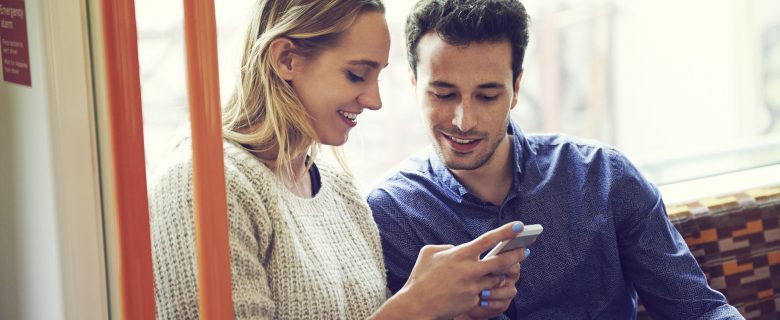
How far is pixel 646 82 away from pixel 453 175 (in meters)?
1.62

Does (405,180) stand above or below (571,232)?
above

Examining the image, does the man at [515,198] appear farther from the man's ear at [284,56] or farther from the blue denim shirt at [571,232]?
the man's ear at [284,56]

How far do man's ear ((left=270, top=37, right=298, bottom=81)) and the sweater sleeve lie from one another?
199 millimetres

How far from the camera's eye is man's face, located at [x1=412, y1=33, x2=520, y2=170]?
1.82m

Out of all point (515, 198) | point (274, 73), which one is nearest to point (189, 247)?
point (274, 73)

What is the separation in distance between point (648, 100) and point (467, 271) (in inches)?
80.5

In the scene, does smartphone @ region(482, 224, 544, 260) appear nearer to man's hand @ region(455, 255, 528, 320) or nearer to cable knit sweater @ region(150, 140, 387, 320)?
man's hand @ region(455, 255, 528, 320)

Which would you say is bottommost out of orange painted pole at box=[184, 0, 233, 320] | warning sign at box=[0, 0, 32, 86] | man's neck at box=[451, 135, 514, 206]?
man's neck at box=[451, 135, 514, 206]

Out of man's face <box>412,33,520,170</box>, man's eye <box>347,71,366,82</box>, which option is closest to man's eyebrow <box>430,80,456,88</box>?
man's face <box>412,33,520,170</box>

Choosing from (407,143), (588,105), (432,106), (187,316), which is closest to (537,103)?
(588,105)

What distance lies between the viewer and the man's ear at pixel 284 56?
57.5 inches

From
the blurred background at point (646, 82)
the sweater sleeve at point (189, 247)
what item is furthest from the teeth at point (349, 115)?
the blurred background at point (646, 82)

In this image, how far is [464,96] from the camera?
5.98ft

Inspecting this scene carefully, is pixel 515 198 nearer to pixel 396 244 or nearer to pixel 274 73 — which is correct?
pixel 396 244
